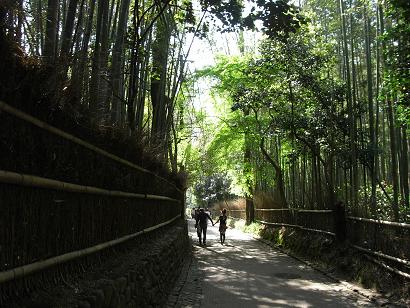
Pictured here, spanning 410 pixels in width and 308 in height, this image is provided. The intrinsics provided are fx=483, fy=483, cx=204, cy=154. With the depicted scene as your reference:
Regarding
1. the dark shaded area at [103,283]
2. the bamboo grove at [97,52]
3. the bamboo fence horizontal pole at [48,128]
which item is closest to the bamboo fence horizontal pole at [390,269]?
the dark shaded area at [103,283]

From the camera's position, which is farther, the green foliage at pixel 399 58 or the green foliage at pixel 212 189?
the green foliage at pixel 212 189

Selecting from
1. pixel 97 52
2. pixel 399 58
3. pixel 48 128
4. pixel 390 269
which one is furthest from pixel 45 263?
pixel 399 58

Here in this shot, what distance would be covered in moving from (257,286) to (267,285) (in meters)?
0.21

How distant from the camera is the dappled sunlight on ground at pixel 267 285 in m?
6.92

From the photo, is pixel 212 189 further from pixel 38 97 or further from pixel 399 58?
pixel 38 97

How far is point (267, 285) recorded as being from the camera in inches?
329

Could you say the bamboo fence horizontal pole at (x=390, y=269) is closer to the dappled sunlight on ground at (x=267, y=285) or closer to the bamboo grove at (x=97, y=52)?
the dappled sunlight on ground at (x=267, y=285)

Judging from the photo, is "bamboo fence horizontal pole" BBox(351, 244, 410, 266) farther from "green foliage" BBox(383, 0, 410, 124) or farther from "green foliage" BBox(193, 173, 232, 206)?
"green foliage" BBox(193, 173, 232, 206)

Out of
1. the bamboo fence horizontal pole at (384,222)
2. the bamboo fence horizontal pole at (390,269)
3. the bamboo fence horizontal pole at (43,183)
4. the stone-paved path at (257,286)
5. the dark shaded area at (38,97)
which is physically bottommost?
the stone-paved path at (257,286)

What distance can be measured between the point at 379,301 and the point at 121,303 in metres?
4.18

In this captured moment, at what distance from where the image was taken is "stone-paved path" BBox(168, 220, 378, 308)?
690 centimetres

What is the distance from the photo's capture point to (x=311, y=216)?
12609 mm

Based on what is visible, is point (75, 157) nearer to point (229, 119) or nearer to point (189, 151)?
point (229, 119)

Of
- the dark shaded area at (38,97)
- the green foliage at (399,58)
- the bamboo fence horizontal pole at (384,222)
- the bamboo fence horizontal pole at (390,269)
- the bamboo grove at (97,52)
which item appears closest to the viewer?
the dark shaded area at (38,97)
